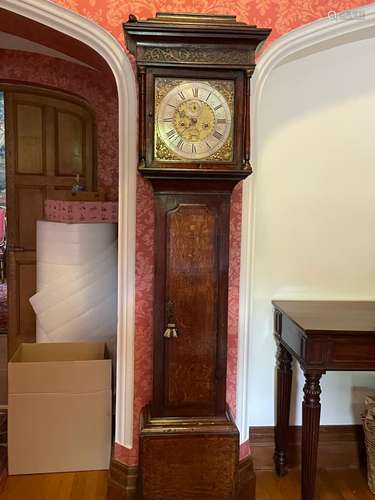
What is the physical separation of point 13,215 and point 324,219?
7.24 ft

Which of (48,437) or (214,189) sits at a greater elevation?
(214,189)

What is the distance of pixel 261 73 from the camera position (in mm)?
1987

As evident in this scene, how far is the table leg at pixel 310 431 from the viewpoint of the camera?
1.86 meters

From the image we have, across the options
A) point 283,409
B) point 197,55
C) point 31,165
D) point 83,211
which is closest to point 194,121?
point 197,55

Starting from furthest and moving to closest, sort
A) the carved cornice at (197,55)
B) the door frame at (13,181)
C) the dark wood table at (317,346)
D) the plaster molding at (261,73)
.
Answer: the door frame at (13,181) < the plaster molding at (261,73) < the dark wood table at (317,346) < the carved cornice at (197,55)

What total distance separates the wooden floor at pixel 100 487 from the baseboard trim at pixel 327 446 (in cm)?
7

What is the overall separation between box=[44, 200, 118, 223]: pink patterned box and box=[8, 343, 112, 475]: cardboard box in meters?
0.80

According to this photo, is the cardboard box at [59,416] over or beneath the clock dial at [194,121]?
beneath

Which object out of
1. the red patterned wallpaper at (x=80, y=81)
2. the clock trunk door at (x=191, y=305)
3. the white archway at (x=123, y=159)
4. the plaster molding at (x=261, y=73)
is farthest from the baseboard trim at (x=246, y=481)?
the red patterned wallpaper at (x=80, y=81)

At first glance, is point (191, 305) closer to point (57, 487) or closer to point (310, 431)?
point (310, 431)

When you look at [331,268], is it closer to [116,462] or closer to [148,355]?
[148,355]

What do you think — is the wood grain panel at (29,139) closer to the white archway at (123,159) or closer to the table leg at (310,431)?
the white archway at (123,159)

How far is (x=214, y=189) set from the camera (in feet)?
5.89

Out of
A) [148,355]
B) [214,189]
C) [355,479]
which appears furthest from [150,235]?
[355,479]
